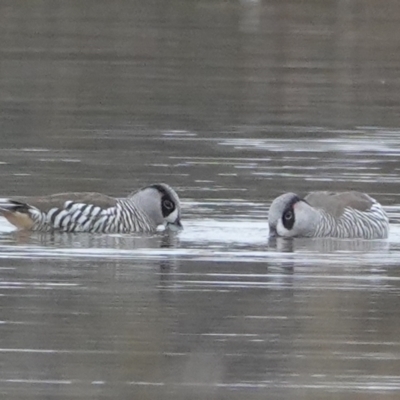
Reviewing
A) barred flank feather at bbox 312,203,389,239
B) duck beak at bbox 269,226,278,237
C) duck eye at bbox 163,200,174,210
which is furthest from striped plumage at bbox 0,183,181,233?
barred flank feather at bbox 312,203,389,239

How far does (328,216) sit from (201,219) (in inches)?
35.3

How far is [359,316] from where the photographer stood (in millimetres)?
9984

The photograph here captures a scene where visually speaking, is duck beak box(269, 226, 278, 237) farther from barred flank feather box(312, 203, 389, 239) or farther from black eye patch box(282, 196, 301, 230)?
barred flank feather box(312, 203, 389, 239)

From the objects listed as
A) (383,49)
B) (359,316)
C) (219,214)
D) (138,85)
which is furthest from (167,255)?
(383,49)

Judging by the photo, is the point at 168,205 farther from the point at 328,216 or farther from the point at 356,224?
the point at 356,224

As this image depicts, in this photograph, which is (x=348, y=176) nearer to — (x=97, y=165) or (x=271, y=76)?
(x=97, y=165)

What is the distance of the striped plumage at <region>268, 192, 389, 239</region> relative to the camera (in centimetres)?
1344

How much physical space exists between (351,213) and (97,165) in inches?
121

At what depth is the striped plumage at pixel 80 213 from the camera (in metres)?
13.3

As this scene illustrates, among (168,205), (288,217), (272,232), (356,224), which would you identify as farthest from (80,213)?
(356,224)

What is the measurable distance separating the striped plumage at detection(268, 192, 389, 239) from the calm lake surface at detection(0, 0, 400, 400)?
0.46 feet

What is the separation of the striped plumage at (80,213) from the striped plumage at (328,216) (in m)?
0.71

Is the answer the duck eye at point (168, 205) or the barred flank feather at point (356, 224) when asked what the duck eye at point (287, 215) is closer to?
the barred flank feather at point (356, 224)

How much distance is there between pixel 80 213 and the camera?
529 inches
